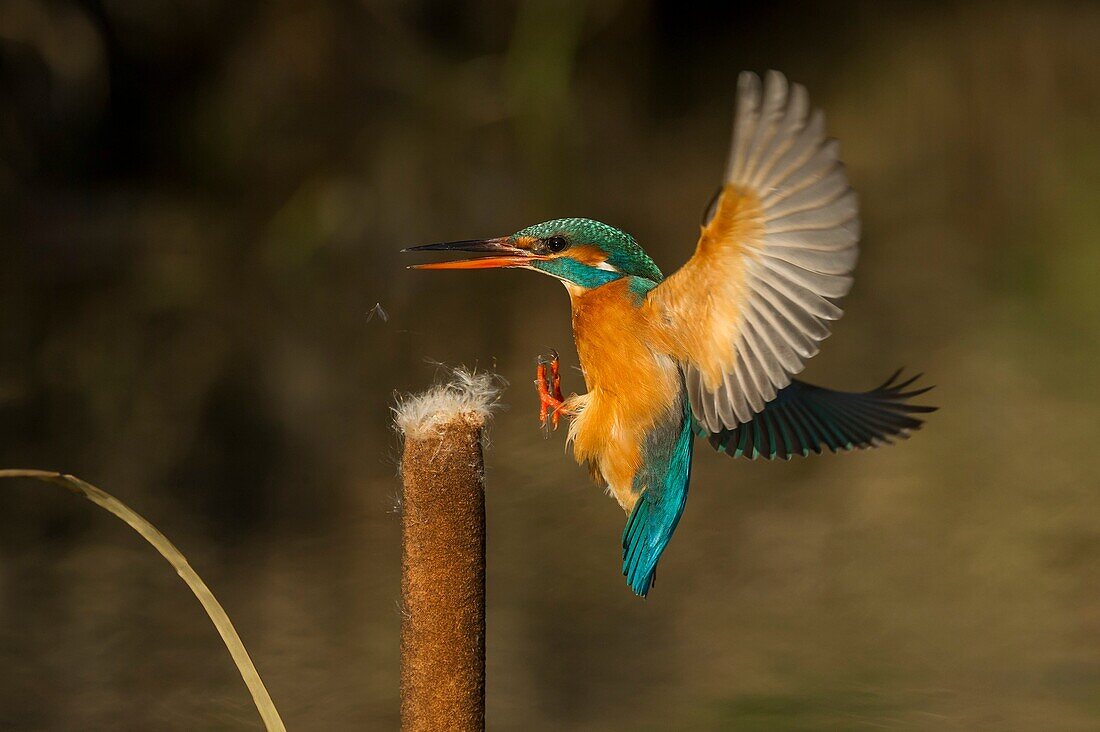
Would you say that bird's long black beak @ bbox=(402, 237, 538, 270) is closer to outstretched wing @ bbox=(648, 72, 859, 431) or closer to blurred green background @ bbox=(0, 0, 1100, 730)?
outstretched wing @ bbox=(648, 72, 859, 431)

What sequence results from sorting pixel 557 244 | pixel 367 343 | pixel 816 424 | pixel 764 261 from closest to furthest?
pixel 764 261, pixel 557 244, pixel 816 424, pixel 367 343

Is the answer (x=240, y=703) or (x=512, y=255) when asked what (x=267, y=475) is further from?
(x=512, y=255)

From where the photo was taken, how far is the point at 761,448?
3.34ft

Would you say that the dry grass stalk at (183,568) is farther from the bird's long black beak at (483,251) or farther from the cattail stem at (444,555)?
the bird's long black beak at (483,251)

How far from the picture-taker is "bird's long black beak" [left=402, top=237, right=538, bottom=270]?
83cm

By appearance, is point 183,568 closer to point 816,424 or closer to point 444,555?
point 444,555

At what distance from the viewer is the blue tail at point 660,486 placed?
90 cm

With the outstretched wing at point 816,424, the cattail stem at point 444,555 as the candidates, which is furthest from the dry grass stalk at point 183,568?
the outstretched wing at point 816,424

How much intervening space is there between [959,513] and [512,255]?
1.99m

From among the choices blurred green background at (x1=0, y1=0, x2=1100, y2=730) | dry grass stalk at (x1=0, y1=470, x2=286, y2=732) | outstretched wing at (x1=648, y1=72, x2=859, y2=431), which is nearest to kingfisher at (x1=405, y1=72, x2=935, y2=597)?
outstretched wing at (x1=648, y1=72, x2=859, y2=431)

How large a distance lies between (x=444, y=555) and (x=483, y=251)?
0.64ft

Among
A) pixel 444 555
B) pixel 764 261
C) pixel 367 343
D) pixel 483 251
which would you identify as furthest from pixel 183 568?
pixel 367 343

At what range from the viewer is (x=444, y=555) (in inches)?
31.7

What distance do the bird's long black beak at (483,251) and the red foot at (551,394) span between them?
69 millimetres
